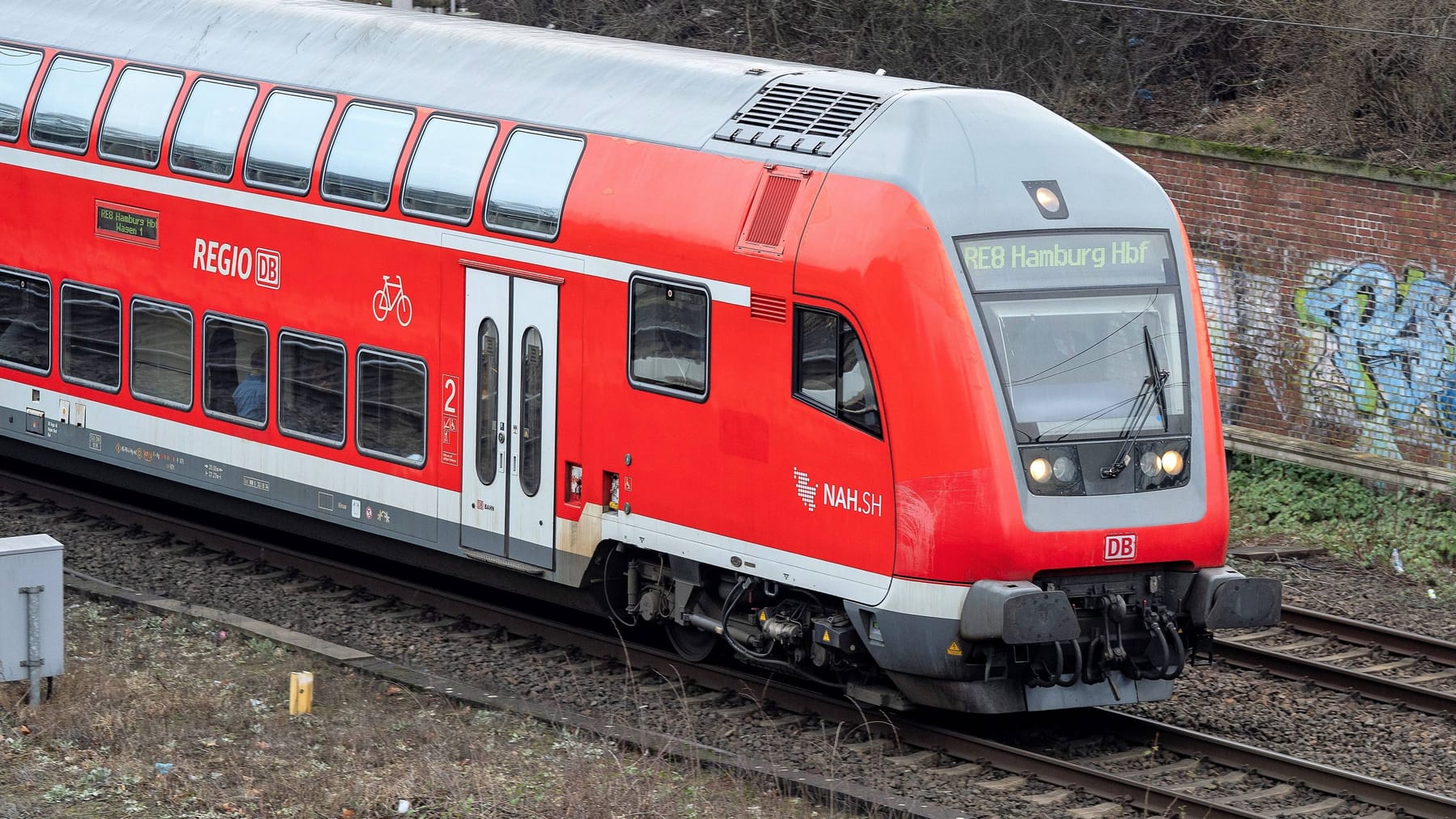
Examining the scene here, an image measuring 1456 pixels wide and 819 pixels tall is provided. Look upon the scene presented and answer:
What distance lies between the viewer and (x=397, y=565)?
46.8 ft

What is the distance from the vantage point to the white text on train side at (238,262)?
13.3m

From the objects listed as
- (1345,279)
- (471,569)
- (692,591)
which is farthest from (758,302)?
(1345,279)

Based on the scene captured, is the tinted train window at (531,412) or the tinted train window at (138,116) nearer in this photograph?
the tinted train window at (531,412)

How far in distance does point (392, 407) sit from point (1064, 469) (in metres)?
4.87

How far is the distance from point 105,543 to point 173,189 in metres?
2.84

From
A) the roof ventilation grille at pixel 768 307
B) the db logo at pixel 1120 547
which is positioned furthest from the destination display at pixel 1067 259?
the db logo at pixel 1120 547

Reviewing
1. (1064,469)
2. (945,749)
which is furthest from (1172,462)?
(945,749)

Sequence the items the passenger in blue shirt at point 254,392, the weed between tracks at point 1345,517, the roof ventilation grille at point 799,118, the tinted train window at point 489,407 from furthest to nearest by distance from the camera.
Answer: the weed between tracks at point 1345,517 → the passenger in blue shirt at point 254,392 → the tinted train window at point 489,407 → the roof ventilation grille at point 799,118

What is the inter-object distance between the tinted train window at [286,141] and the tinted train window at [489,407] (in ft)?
6.53

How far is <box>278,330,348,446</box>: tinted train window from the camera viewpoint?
13031 mm

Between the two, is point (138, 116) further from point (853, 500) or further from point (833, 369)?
point (853, 500)

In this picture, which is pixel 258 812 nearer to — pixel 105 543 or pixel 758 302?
pixel 758 302

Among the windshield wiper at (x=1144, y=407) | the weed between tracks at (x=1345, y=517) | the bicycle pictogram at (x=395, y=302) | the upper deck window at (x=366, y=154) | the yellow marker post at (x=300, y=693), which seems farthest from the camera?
the weed between tracks at (x=1345, y=517)

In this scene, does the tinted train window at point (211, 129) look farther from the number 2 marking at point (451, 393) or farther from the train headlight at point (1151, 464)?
the train headlight at point (1151, 464)
